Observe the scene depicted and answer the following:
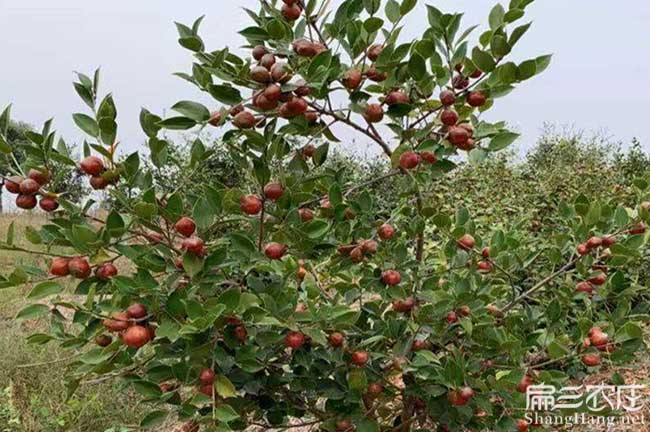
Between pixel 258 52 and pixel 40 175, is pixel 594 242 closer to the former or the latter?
pixel 258 52

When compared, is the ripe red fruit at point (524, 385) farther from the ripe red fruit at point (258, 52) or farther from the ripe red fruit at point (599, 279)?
the ripe red fruit at point (258, 52)

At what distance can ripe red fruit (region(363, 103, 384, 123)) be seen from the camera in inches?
46.5

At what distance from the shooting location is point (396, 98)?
119cm

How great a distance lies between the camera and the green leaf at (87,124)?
1012 mm

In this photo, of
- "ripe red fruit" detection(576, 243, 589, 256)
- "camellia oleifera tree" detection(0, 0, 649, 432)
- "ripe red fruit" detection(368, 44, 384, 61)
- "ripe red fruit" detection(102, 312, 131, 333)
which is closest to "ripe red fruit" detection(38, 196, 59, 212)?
"camellia oleifera tree" detection(0, 0, 649, 432)

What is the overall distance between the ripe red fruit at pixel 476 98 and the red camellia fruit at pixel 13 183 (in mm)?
848

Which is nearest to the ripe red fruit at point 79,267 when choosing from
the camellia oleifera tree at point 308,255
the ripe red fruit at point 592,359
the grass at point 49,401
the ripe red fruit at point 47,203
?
the camellia oleifera tree at point 308,255

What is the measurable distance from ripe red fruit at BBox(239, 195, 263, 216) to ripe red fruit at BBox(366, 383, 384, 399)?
1.68 ft

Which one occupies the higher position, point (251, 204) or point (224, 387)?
point (251, 204)

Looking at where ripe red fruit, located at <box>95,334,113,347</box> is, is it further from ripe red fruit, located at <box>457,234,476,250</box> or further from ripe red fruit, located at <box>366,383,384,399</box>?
ripe red fruit, located at <box>457,234,476,250</box>

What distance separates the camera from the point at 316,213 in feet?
4.36

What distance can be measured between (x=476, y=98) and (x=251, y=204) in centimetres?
50

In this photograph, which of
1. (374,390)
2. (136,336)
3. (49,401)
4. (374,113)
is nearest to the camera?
(136,336)

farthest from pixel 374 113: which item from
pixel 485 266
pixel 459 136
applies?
pixel 485 266
